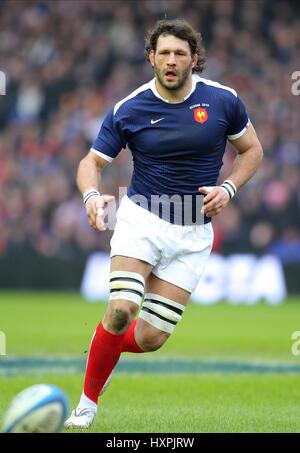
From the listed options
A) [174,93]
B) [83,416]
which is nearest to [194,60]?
[174,93]

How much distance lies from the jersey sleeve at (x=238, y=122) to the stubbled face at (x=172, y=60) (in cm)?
42

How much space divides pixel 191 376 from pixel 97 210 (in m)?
3.51

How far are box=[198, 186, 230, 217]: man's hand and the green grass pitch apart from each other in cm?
129

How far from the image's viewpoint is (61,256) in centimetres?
1859

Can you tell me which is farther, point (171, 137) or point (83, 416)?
point (171, 137)

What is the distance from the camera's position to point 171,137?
22.9ft

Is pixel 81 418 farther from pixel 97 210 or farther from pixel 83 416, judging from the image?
pixel 97 210

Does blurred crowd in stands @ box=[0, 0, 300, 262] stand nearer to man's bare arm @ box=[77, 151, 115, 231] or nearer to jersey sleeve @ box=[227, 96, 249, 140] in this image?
jersey sleeve @ box=[227, 96, 249, 140]

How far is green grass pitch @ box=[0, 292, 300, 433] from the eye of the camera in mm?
6938

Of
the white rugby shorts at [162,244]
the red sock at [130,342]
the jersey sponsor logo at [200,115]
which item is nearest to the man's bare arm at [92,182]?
the white rugby shorts at [162,244]
